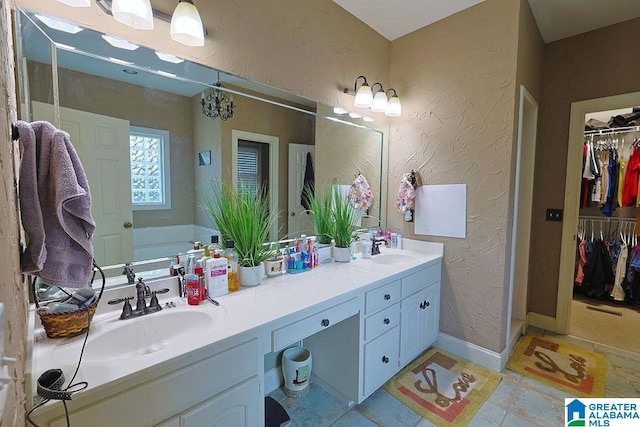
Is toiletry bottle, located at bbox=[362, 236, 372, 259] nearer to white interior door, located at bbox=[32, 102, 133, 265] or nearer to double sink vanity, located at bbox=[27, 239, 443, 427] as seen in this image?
double sink vanity, located at bbox=[27, 239, 443, 427]

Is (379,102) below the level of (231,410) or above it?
above

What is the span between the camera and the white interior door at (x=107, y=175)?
3.71 ft

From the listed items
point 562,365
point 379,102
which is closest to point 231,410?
point 379,102

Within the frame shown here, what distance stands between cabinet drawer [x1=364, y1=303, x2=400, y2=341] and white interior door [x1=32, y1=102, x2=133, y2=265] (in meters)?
1.23

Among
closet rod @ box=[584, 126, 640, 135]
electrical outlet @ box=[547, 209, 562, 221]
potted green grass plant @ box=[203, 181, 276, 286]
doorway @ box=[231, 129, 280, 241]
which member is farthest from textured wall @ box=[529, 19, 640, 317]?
potted green grass plant @ box=[203, 181, 276, 286]

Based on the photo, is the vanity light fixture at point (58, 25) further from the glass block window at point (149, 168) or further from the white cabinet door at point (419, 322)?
the white cabinet door at point (419, 322)

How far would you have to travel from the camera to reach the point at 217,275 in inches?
52.8

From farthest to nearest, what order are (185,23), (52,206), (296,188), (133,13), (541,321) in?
(541,321) < (296,188) < (185,23) < (133,13) < (52,206)

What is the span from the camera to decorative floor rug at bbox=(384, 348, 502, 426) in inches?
65.0

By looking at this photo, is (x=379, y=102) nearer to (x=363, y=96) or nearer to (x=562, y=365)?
(x=363, y=96)

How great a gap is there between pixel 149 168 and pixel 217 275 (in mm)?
581

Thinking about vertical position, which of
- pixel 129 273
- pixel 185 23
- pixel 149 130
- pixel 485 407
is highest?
pixel 185 23

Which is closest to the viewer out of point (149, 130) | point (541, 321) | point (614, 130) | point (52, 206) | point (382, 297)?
point (52, 206)

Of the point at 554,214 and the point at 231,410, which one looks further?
the point at 554,214
